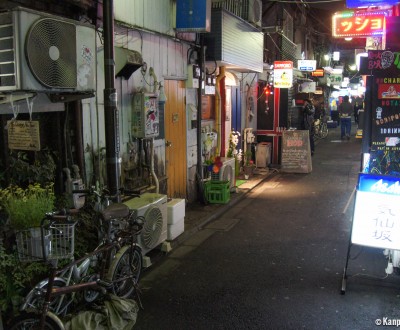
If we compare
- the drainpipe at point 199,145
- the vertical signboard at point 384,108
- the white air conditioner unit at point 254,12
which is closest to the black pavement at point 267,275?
the drainpipe at point 199,145

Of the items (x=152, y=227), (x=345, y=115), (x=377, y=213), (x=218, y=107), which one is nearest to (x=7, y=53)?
(x=152, y=227)

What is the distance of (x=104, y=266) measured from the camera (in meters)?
5.36

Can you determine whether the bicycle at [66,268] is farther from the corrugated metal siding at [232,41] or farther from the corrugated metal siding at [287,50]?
the corrugated metal siding at [287,50]

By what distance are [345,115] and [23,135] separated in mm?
25141

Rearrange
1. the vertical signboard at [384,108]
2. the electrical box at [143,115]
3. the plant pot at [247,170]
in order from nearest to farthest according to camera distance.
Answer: the vertical signboard at [384,108]
the electrical box at [143,115]
the plant pot at [247,170]

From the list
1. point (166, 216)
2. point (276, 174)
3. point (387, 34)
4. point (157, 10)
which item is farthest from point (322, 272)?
point (276, 174)

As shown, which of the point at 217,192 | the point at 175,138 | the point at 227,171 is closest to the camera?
the point at 175,138

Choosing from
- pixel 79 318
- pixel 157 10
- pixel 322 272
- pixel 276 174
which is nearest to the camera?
pixel 79 318

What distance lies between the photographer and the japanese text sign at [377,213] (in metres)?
5.95

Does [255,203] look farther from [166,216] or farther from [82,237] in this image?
[82,237]

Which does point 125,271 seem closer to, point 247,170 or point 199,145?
point 199,145

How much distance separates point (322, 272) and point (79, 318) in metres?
3.85

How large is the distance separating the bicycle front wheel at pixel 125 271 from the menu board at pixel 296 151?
11081 millimetres

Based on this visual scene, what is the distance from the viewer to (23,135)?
17.7ft
